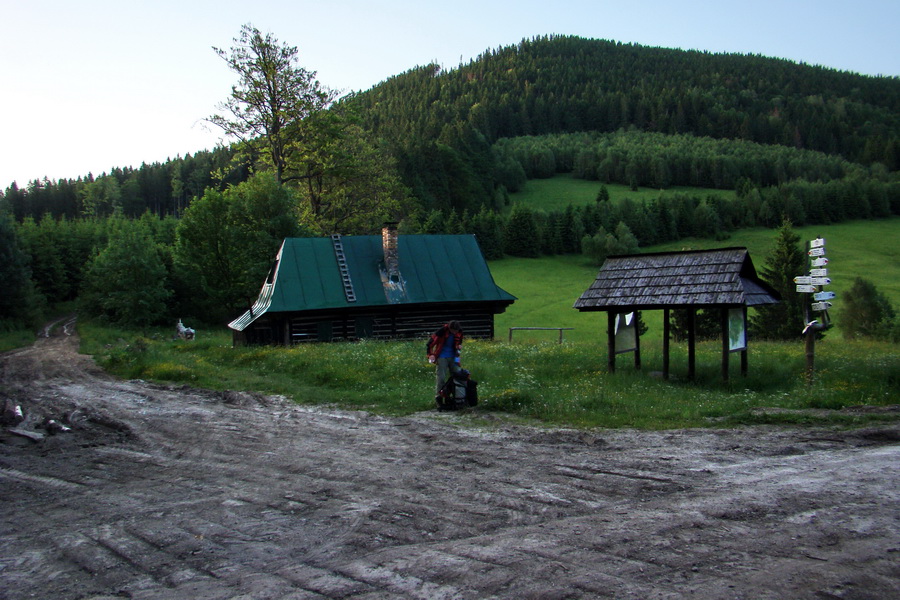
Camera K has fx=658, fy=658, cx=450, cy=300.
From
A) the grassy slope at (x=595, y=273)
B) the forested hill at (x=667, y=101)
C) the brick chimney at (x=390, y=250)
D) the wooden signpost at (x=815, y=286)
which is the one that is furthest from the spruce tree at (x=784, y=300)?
the forested hill at (x=667, y=101)

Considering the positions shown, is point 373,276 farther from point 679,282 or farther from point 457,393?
point 457,393

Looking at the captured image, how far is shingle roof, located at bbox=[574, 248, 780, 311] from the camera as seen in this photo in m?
14.9

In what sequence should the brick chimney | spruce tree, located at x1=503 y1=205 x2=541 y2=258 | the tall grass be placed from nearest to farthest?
1. the tall grass
2. the brick chimney
3. spruce tree, located at x1=503 y1=205 x2=541 y2=258

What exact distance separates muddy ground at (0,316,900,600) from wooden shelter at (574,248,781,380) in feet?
15.5

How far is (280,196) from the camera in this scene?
40406 mm

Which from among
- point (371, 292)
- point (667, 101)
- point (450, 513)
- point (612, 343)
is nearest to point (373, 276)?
point (371, 292)

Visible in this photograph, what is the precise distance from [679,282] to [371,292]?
16.1 meters

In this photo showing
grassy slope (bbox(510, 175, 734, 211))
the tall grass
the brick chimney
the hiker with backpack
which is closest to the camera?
the tall grass

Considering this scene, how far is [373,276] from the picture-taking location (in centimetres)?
2989

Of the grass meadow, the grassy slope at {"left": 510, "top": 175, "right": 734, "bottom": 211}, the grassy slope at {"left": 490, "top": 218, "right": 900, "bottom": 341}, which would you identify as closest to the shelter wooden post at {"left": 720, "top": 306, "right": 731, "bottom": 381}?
the grass meadow

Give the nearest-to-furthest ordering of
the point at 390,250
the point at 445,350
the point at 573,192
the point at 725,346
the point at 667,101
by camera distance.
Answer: the point at 445,350 < the point at 725,346 < the point at 390,250 < the point at 573,192 < the point at 667,101

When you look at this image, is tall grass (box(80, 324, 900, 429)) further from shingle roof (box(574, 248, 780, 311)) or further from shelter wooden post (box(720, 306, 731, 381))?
shingle roof (box(574, 248, 780, 311))

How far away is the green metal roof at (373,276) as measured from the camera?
28547 mm

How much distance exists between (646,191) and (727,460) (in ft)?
380
